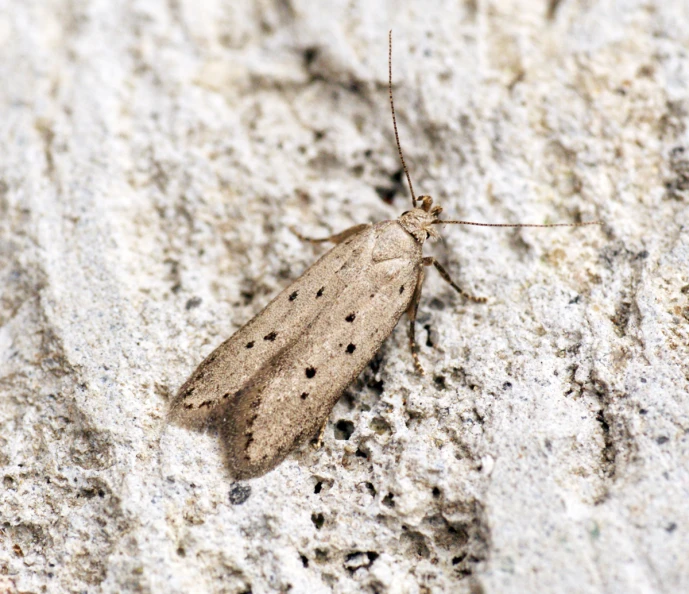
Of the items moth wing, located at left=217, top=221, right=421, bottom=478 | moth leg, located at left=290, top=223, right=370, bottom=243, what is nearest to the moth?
moth wing, located at left=217, top=221, right=421, bottom=478

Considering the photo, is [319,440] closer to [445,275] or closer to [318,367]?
[318,367]

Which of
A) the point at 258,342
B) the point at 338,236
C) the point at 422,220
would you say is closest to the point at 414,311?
the point at 422,220

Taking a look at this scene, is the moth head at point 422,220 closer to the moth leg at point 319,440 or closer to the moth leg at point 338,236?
the moth leg at point 338,236

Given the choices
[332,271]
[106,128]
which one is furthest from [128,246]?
[332,271]

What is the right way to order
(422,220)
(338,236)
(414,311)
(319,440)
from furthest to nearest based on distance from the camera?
(338,236), (422,220), (414,311), (319,440)

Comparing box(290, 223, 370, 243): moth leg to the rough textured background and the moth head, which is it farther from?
the moth head

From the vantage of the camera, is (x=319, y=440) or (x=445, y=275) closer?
(x=319, y=440)

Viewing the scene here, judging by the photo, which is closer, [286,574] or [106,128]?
[286,574]

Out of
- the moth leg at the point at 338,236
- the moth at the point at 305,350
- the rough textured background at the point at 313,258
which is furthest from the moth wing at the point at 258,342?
the moth leg at the point at 338,236

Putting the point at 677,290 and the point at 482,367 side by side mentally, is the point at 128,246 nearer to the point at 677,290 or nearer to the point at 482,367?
the point at 482,367
